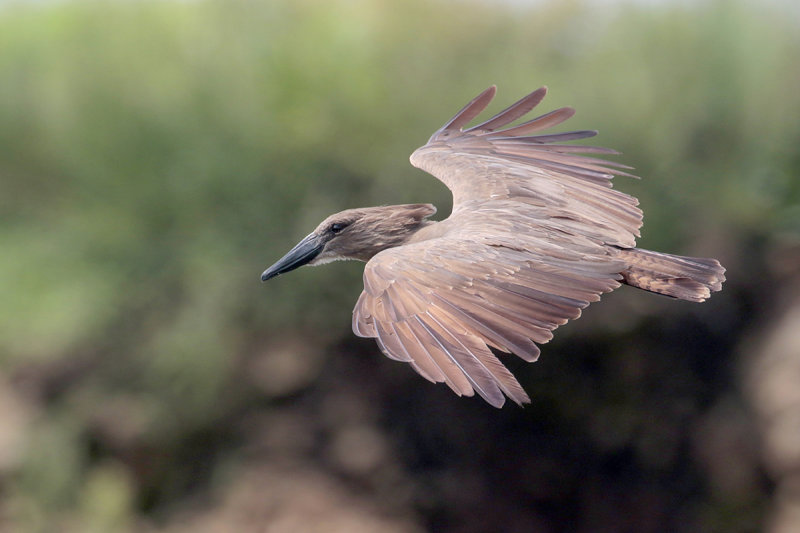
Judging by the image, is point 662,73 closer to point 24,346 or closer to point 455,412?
point 455,412

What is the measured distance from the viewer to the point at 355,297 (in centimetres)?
942

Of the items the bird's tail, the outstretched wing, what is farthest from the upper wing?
the bird's tail

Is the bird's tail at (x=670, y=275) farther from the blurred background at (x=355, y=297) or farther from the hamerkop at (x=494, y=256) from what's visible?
the blurred background at (x=355, y=297)

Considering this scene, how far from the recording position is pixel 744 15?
940 cm

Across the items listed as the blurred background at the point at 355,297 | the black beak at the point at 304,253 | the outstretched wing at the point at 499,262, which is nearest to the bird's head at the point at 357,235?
the black beak at the point at 304,253

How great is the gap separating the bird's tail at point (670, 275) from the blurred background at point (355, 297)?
476 centimetres

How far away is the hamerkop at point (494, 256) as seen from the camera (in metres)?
3.49

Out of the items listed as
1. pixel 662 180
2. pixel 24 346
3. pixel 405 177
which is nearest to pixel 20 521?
pixel 24 346

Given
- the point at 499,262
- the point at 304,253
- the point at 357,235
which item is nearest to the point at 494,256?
the point at 499,262

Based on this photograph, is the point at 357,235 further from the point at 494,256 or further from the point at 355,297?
the point at 355,297

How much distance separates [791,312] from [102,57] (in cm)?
651

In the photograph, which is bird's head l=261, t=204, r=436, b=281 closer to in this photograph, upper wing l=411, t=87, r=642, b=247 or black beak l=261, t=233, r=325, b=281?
black beak l=261, t=233, r=325, b=281

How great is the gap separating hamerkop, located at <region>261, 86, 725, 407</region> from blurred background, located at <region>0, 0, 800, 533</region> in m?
3.91

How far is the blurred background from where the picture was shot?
30.8 feet
